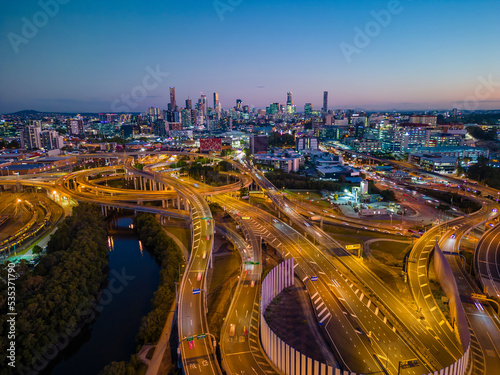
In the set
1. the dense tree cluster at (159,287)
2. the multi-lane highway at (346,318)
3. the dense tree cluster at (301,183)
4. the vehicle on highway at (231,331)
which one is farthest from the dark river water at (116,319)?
the dense tree cluster at (301,183)

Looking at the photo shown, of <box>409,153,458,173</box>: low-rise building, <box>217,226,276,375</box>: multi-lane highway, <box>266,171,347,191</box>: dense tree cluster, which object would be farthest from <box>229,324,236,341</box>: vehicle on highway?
<box>409,153,458,173</box>: low-rise building

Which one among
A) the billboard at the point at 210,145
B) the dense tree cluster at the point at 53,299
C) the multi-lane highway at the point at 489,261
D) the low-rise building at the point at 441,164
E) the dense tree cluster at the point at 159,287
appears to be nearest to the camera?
the dense tree cluster at the point at 159,287

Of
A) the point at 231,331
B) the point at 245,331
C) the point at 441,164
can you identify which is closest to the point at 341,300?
the point at 245,331

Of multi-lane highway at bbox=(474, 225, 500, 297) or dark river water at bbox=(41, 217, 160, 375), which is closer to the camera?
dark river water at bbox=(41, 217, 160, 375)

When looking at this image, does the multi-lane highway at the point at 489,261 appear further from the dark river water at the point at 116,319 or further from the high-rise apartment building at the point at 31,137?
the high-rise apartment building at the point at 31,137

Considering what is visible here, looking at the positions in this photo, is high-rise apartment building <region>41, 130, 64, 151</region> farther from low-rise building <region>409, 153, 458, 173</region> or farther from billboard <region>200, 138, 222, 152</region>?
low-rise building <region>409, 153, 458, 173</region>
